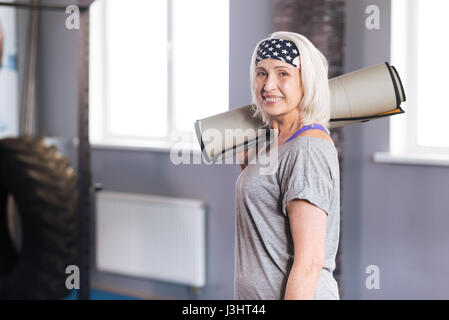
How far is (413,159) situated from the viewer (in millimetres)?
2314

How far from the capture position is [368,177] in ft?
8.00

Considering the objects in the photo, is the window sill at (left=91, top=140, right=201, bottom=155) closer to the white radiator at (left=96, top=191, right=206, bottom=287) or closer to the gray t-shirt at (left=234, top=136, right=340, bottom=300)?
the white radiator at (left=96, top=191, right=206, bottom=287)

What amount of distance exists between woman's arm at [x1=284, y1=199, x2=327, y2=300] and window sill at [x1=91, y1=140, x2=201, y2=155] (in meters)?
1.83

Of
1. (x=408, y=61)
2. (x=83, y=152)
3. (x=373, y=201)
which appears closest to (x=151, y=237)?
(x=83, y=152)

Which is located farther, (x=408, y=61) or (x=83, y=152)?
(x=408, y=61)

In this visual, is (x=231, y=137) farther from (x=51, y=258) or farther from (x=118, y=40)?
(x=118, y=40)

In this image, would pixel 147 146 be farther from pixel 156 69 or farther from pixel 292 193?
pixel 292 193

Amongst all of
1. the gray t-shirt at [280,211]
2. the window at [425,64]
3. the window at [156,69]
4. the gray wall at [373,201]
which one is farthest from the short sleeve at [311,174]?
the window at [156,69]

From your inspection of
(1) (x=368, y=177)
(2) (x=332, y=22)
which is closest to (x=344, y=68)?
(2) (x=332, y=22)

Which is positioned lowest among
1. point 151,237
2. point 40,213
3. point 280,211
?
point 151,237

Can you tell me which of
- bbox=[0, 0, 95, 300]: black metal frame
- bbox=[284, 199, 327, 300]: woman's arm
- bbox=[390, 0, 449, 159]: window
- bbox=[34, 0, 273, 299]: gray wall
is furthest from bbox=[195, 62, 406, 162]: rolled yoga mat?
bbox=[390, 0, 449, 159]: window

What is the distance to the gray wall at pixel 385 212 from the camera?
7.53 ft

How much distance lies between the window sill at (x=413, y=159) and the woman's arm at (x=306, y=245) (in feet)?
4.58

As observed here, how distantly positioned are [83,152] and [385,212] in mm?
1355
